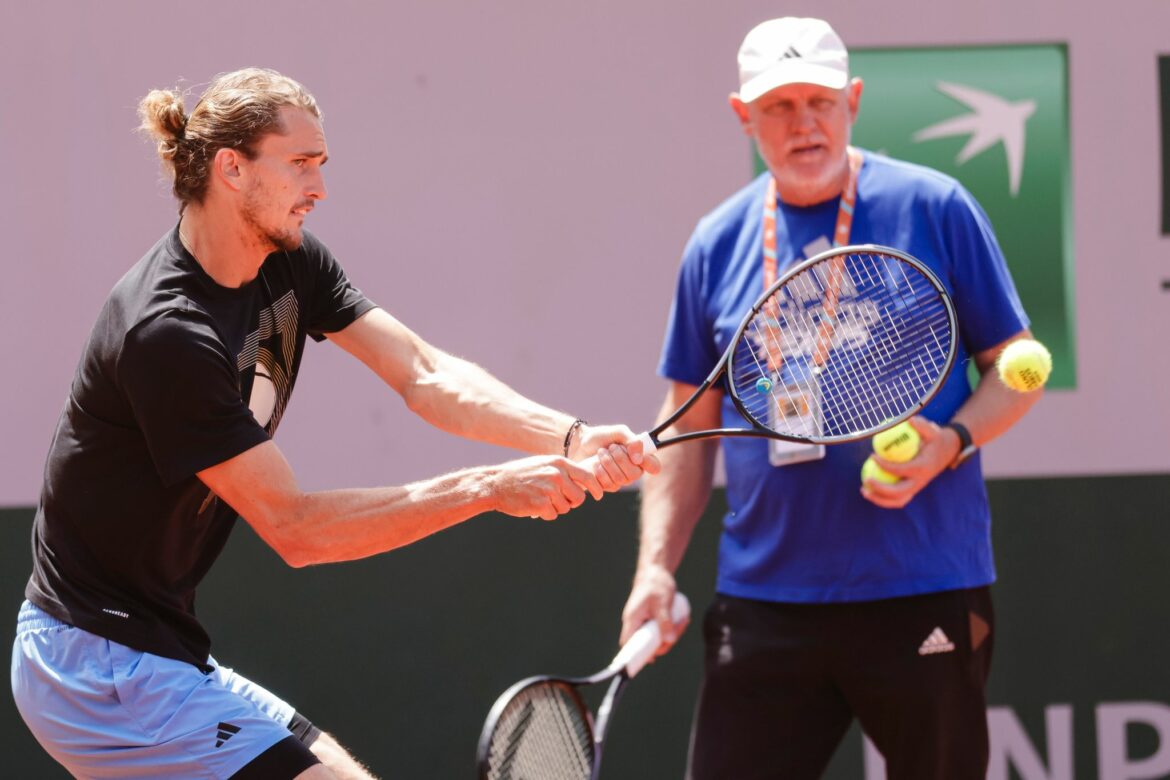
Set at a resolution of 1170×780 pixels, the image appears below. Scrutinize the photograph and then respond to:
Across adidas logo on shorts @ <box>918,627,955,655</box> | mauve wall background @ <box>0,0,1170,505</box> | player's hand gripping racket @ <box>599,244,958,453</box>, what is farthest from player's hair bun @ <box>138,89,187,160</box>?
adidas logo on shorts @ <box>918,627,955,655</box>

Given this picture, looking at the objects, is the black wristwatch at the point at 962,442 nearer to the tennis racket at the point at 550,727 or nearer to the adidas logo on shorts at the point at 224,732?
the tennis racket at the point at 550,727

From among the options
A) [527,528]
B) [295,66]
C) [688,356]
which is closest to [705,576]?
[527,528]

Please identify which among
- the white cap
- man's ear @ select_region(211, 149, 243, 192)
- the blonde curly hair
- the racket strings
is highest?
the white cap

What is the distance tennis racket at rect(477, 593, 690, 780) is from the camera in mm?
2883

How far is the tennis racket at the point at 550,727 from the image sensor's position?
2.88 metres

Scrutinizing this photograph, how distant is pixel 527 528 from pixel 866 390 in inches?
60.9

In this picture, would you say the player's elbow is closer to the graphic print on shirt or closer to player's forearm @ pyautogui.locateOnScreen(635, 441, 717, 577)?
the graphic print on shirt

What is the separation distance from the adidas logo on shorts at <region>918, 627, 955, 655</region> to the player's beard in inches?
60.6

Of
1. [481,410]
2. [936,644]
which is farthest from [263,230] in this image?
[936,644]

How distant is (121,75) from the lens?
4535 mm

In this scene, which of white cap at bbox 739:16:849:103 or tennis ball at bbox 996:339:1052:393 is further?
white cap at bbox 739:16:849:103

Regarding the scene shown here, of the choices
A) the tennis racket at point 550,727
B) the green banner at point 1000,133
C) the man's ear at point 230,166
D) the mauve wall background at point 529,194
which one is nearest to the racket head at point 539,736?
the tennis racket at point 550,727

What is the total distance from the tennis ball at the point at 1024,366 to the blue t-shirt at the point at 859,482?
97 millimetres

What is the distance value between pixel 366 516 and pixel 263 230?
1.82 feet
